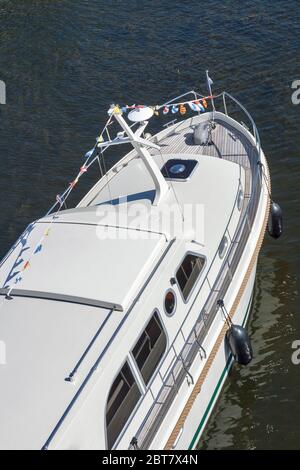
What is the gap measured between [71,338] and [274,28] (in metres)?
22.1

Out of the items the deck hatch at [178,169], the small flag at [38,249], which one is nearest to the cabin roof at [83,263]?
the small flag at [38,249]

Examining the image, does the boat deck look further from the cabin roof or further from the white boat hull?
the cabin roof

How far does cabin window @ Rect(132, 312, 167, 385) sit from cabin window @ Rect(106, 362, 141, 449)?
1.30 ft

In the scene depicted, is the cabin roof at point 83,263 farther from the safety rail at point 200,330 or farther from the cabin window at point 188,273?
the safety rail at point 200,330

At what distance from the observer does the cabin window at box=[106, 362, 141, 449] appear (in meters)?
12.6

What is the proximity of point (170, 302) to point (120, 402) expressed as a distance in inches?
Result: 103

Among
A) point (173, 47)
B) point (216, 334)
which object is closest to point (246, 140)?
point (216, 334)

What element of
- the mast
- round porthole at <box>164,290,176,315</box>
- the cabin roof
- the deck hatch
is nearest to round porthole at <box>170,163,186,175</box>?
the deck hatch

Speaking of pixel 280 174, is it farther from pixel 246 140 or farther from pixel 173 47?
pixel 173 47

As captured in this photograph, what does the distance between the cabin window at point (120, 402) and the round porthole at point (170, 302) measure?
1.80 meters

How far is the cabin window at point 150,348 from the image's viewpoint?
45.0ft

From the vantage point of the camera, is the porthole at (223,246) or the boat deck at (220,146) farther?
the boat deck at (220,146)

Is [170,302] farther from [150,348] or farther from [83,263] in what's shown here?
[83,263]

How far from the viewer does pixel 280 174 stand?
77.0ft
